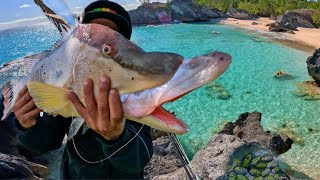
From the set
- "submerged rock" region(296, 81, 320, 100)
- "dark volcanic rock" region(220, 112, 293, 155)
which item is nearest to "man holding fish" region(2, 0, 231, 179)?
"dark volcanic rock" region(220, 112, 293, 155)

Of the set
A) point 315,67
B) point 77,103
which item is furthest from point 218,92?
point 77,103

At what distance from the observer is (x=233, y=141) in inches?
287

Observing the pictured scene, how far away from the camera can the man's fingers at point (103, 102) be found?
1.63 meters

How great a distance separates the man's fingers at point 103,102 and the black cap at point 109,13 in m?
0.76

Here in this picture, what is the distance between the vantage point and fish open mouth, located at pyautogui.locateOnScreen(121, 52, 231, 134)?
4.74 feet

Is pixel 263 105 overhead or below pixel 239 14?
overhead

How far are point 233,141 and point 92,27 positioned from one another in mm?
6012

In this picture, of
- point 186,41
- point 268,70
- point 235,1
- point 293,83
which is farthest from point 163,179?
point 235,1

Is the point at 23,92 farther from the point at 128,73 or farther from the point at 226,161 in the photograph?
the point at 226,161

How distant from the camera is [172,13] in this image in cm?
6375

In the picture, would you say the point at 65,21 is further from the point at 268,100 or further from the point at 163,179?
the point at 268,100

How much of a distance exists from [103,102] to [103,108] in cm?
4

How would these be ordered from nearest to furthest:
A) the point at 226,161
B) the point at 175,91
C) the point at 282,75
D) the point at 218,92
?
the point at 175,91 < the point at 226,161 < the point at 218,92 < the point at 282,75

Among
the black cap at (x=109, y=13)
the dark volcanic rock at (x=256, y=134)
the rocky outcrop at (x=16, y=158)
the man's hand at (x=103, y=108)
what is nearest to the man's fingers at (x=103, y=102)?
the man's hand at (x=103, y=108)
